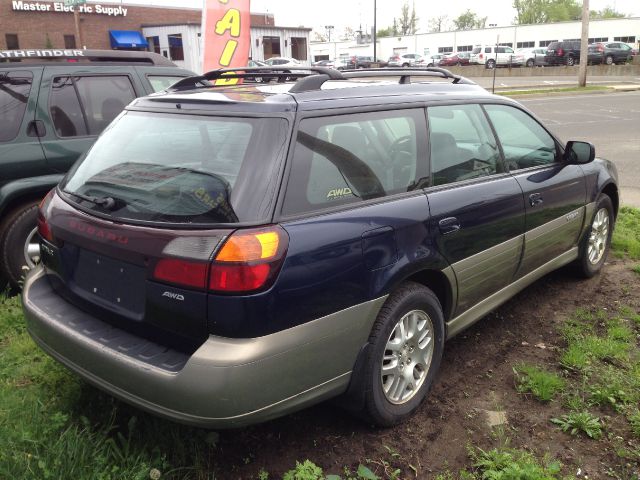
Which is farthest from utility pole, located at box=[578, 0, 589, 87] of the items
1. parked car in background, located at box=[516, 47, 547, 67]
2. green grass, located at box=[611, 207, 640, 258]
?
green grass, located at box=[611, 207, 640, 258]

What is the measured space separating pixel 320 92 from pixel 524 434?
1.99 m

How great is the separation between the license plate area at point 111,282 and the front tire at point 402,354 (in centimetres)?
107

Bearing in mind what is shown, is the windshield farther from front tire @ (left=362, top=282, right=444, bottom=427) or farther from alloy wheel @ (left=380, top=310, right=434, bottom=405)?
alloy wheel @ (left=380, top=310, right=434, bottom=405)

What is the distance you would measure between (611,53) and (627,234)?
1731 inches

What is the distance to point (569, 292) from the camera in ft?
15.5

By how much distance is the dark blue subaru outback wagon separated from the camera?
2.30 metres

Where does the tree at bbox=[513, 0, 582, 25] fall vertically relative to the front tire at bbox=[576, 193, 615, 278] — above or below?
above

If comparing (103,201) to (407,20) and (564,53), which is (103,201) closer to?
(564,53)

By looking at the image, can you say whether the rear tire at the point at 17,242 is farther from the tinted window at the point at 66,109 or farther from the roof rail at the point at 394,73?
the roof rail at the point at 394,73

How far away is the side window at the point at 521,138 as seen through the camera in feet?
12.6

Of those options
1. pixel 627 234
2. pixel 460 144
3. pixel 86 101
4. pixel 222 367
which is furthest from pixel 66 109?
pixel 627 234

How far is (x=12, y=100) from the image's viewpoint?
14.9ft

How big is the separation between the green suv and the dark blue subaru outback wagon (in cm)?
153

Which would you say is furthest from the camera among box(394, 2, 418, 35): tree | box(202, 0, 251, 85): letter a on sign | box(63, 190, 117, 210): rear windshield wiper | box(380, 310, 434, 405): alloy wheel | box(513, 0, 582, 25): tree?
box(394, 2, 418, 35): tree
